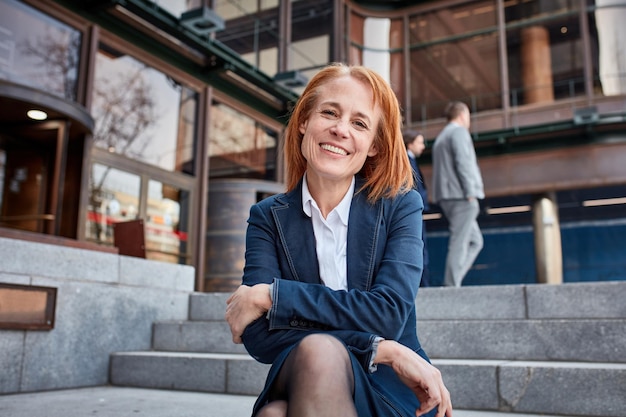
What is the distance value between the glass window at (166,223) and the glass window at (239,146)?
114 cm

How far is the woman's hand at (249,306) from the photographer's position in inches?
74.4

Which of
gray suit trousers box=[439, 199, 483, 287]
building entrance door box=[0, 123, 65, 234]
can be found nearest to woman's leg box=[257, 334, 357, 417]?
gray suit trousers box=[439, 199, 483, 287]

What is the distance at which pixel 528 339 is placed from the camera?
4.34 meters

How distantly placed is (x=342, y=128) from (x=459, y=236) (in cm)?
484

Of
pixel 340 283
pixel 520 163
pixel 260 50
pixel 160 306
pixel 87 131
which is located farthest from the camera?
pixel 520 163

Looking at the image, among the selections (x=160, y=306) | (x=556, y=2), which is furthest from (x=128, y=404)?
(x=556, y=2)

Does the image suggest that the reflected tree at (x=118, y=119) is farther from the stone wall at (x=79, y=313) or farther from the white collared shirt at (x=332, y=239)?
the white collared shirt at (x=332, y=239)

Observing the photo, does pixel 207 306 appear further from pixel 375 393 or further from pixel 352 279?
pixel 375 393

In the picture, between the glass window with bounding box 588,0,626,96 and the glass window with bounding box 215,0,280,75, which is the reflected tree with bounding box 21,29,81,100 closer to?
the glass window with bounding box 215,0,280,75

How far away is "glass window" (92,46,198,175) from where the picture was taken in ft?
30.3

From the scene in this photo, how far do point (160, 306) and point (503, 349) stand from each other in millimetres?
3435

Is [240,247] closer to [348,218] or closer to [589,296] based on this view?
[589,296]

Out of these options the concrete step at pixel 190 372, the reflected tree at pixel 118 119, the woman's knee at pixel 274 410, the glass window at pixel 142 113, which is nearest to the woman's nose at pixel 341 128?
the woman's knee at pixel 274 410

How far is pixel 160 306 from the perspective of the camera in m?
6.17
